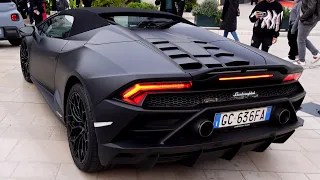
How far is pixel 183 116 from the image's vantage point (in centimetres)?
214

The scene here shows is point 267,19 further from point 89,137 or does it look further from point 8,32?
point 8,32

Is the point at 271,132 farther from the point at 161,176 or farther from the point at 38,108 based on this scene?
the point at 38,108

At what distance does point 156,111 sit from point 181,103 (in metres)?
0.18

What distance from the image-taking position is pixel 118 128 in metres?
2.11

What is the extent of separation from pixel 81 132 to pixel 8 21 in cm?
610

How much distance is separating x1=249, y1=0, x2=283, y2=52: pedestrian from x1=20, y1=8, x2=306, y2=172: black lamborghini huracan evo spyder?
3240mm

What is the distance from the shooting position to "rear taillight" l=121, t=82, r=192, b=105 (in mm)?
2076

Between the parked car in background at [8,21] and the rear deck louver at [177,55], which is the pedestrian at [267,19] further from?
the parked car in background at [8,21]

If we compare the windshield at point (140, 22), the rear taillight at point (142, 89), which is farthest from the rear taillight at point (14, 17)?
the rear taillight at point (142, 89)

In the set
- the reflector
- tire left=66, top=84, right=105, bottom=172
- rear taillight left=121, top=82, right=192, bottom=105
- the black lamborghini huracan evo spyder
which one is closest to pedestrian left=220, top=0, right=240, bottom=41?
the black lamborghini huracan evo spyder

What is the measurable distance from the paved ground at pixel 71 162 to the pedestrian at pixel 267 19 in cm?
226

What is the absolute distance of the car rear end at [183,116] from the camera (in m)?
2.09

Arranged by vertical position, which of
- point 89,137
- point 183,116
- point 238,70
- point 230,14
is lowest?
point 89,137

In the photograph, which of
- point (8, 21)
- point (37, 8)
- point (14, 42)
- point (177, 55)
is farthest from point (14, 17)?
point (177, 55)
